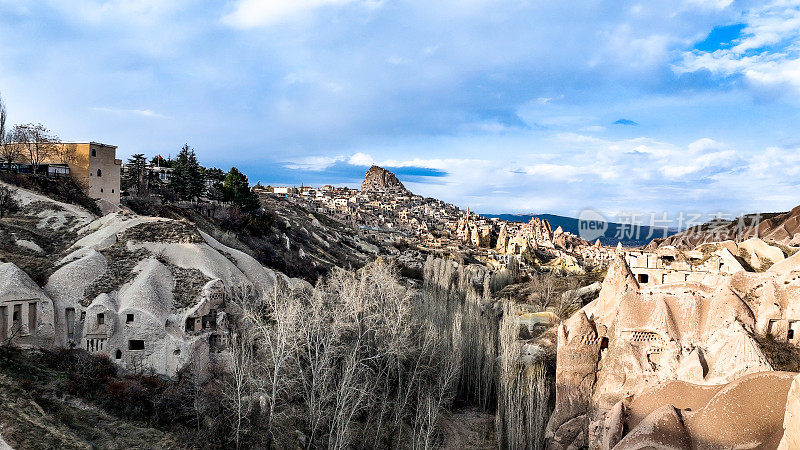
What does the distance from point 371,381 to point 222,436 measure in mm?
6187

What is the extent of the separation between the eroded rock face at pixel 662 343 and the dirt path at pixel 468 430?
192 inches

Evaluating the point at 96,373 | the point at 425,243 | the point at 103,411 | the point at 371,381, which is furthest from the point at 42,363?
the point at 425,243

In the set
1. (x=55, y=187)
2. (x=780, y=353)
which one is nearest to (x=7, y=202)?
(x=55, y=187)

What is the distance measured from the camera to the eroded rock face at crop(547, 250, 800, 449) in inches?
589

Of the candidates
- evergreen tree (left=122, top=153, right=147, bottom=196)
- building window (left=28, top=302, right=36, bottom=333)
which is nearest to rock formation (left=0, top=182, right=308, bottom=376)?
building window (left=28, top=302, right=36, bottom=333)

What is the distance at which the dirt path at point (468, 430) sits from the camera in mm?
22547

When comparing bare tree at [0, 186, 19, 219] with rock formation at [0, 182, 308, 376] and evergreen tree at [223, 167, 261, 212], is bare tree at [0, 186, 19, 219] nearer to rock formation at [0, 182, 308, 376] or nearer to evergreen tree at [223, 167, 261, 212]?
rock formation at [0, 182, 308, 376]

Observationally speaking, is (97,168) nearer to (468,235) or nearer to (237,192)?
(237,192)

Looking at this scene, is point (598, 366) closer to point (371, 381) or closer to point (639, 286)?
point (639, 286)

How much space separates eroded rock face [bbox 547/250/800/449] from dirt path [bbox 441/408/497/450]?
4870 mm

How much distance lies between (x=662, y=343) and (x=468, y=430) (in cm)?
1138

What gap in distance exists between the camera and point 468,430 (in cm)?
2439

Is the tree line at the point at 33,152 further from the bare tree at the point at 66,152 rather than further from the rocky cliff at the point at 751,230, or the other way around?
the rocky cliff at the point at 751,230

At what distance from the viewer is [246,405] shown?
53.0 feet
